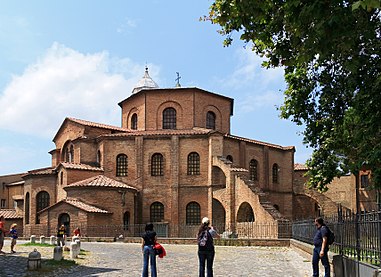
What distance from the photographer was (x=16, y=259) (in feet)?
56.9

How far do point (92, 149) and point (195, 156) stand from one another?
869cm

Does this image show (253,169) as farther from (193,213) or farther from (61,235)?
(61,235)

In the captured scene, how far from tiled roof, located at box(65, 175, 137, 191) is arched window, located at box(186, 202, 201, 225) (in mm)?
4599

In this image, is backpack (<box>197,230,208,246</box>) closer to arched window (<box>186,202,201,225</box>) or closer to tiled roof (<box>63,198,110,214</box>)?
tiled roof (<box>63,198,110,214</box>)

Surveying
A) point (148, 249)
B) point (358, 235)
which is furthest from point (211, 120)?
point (358, 235)

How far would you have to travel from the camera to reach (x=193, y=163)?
37375mm

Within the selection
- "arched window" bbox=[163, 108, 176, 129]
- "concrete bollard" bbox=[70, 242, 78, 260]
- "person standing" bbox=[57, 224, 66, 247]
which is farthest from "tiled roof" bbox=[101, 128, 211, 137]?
"concrete bollard" bbox=[70, 242, 78, 260]

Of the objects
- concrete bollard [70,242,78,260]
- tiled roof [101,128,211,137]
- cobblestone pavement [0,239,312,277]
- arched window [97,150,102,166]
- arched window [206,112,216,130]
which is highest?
arched window [206,112,216,130]

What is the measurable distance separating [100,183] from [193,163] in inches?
291

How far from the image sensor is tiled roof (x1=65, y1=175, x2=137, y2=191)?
3409cm

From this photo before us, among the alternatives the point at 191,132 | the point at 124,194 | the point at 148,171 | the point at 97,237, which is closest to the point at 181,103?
the point at 191,132

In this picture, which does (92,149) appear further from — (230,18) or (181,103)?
(230,18)

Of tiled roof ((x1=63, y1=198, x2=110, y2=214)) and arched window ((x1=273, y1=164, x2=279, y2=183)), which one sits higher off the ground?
arched window ((x1=273, y1=164, x2=279, y2=183))

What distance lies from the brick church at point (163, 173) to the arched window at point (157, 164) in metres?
0.08
